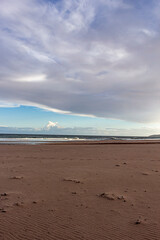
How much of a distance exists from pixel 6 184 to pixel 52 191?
226 cm

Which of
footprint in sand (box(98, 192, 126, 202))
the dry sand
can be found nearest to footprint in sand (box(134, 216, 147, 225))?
the dry sand

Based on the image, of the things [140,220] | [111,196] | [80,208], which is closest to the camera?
[140,220]

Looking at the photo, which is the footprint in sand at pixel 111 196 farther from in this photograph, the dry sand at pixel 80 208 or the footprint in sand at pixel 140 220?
the footprint in sand at pixel 140 220

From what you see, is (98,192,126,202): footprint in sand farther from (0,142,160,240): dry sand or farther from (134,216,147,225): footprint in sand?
(134,216,147,225): footprint in sand

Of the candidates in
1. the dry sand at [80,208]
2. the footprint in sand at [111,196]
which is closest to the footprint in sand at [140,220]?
the dry sand at [80,208]

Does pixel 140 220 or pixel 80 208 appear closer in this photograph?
pixel 140 220

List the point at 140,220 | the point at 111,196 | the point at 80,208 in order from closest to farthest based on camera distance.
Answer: the point at 140,220 < the point at 80,208 < the point at 111,196

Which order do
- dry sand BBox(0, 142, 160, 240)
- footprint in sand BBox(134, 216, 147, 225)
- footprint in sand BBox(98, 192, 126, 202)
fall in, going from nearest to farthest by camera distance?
dry sand BBox(0, 142, 160, 240)
footprint in sand BBox(134, 216, 147, 225)
footprint in sand BBox(98, 192, 126, 202)

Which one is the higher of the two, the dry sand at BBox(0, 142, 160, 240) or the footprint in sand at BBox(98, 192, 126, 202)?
the footprint in sand at BBox(98, 192, 126, 202)

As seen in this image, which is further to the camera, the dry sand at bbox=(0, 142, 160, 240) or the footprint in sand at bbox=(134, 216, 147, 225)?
the footprint in sand at bbox=(134, 216, 147, 225)

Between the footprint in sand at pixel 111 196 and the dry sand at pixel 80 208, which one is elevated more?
the footprint in sand at pixel 111 196

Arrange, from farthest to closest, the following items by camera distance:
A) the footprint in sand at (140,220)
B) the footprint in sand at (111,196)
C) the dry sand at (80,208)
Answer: the footprint in sand at (111,196) → the footprint in sand at (140,220) → the dry sand at (80,208)

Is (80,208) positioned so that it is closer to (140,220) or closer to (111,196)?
(111,196)

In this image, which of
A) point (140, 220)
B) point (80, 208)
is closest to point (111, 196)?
point (80, 208)
